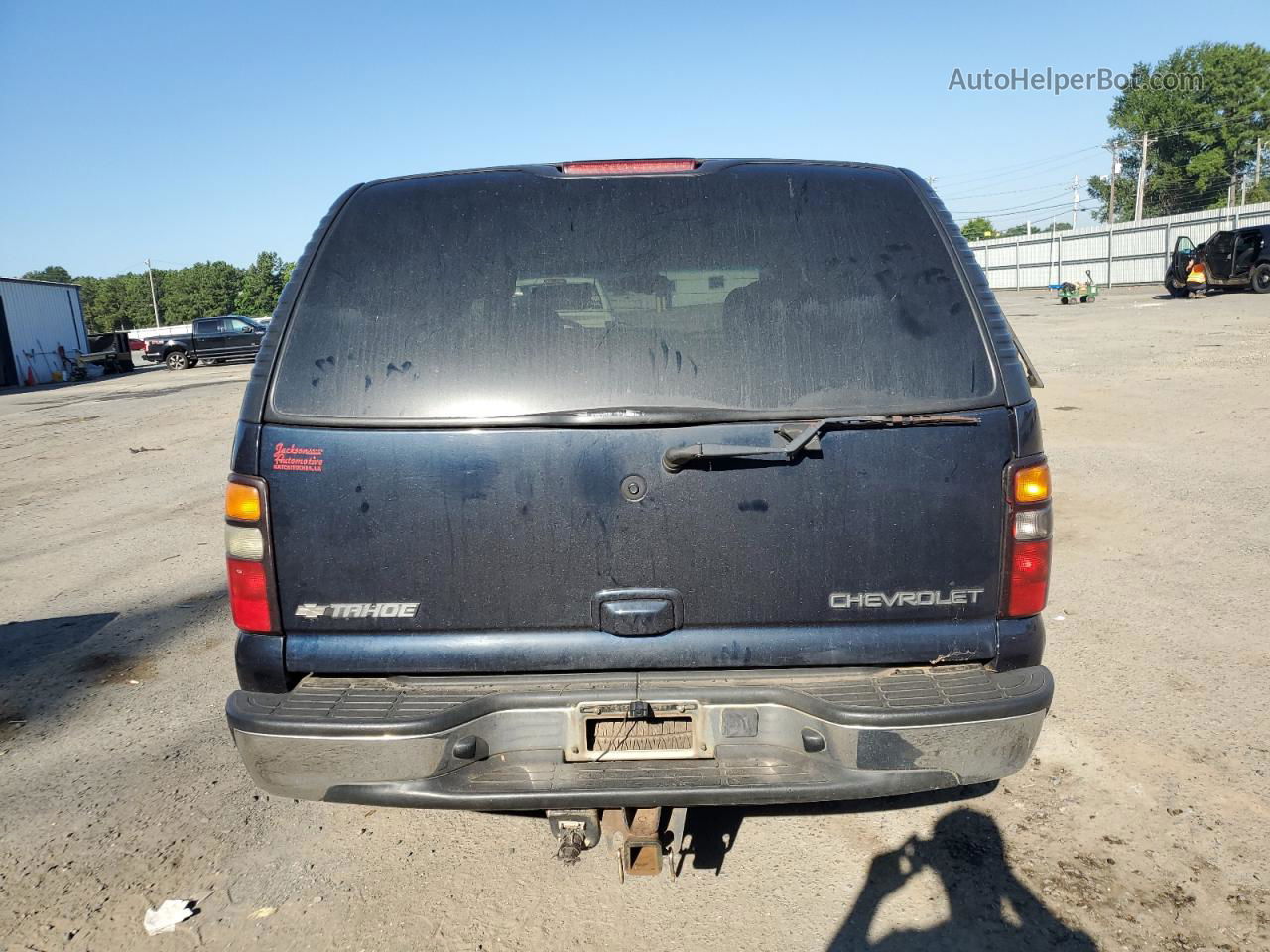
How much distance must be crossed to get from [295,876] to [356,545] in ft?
4.05

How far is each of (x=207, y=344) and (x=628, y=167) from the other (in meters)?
34.9

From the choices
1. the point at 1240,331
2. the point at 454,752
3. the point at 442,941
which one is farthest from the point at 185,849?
the point at 1240,331

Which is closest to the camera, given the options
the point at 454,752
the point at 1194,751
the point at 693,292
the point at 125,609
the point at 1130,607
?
the point at 454,752

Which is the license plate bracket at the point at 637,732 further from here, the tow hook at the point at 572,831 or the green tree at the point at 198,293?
the green tree at the point at 198,293

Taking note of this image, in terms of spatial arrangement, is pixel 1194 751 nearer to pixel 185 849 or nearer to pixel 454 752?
pixel 454 752

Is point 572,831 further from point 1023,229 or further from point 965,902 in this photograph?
point 1023,229

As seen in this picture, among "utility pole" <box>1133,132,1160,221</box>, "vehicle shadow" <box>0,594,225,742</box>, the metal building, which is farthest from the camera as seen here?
"utility pole" <box>1133,132,1160,221</box>

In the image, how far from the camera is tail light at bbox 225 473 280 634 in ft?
7.66

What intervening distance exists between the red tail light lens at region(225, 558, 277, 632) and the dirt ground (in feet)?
3.05

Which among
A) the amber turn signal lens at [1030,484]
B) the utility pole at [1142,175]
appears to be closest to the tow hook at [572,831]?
the amber turn signal lens at [1030,484]

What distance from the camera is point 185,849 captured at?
296 cm

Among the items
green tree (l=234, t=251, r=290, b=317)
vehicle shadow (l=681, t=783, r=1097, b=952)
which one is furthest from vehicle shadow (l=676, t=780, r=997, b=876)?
green tree (l=234, t=251, r=290, b=317)

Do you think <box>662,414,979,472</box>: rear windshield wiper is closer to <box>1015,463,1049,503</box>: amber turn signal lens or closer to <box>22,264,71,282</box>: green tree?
<box>1015,463,1049,503</box>: amber turn signal lens

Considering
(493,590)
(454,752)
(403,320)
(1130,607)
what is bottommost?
(1130,607)
